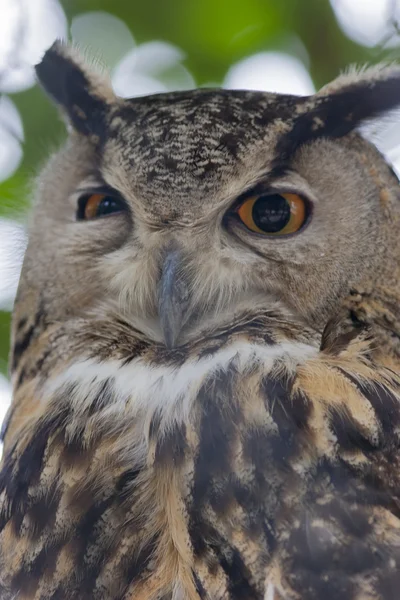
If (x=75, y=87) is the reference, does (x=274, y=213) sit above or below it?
below

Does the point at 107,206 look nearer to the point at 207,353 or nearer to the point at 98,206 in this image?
the point at 98,206

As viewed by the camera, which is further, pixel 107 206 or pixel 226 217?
pixel 107 206

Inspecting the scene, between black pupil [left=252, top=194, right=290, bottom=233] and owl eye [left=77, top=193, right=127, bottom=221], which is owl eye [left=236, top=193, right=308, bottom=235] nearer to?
black pupil [left=252, top=194, right=290, bottom=233]

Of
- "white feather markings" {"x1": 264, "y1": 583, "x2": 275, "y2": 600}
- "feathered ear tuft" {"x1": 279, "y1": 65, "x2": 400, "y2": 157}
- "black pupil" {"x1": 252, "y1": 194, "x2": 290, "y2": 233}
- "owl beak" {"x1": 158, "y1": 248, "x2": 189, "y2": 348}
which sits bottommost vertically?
"white feather markings" {"x1": 264, "y1": 583, "x2": 275, "y2": 600}

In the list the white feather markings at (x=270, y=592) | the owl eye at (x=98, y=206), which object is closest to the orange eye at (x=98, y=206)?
the owl eye at (x=98, y=206)

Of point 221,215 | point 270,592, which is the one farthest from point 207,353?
point 270,592

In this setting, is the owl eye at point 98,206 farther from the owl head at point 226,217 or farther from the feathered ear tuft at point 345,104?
the feathered ear tuft at point 345,104

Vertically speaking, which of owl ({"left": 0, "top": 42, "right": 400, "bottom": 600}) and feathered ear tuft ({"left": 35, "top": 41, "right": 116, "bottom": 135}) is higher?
feathered ear tuft ({"left": 35, "top": 41, "right": 116, "bottom": 135})

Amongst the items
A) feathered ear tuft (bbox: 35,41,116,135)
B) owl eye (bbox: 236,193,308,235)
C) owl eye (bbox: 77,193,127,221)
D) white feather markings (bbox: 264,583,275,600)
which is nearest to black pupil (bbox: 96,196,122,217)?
owl eye (bbox: 77,193,127,221)
